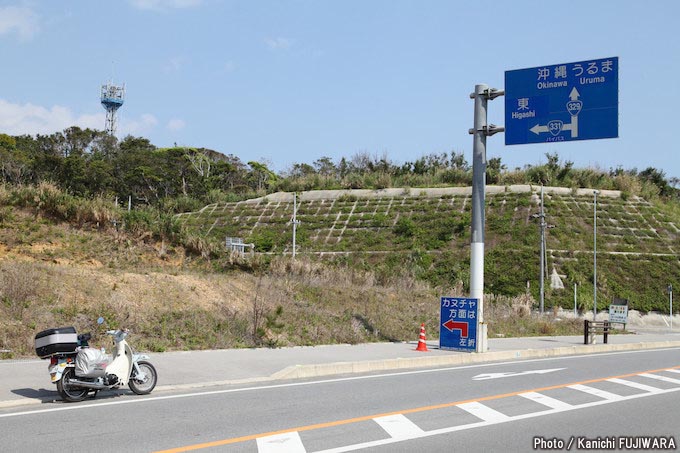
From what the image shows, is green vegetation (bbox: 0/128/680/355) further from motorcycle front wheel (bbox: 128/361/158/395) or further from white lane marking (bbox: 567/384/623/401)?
white lane marking (bbox: 567/384/623/401)

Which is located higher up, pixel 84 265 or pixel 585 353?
pixel 84 265

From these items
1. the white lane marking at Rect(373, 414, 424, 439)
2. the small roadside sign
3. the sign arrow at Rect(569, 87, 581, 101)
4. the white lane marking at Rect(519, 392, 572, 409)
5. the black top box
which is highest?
the sign arrow at Rect(569, 87, 581, 101)

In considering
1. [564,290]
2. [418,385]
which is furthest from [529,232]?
[418,385]

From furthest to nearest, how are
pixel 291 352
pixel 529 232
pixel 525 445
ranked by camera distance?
pixel 529 232 → pixel 291 352 → pixel 525 445

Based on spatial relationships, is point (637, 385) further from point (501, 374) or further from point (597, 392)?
point (501, 374)

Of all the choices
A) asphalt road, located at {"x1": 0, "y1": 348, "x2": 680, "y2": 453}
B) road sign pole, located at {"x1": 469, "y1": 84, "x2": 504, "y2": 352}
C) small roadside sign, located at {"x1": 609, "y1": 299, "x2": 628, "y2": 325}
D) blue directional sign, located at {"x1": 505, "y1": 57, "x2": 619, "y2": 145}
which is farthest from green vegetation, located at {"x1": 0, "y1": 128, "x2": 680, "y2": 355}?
blue directional sign, located at {"x1": 505, "y1": 57, "x2": 619, "y2": 145}

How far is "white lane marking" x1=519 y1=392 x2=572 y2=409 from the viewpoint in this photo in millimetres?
10359

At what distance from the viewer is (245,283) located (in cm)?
2220

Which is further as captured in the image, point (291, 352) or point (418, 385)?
point (291, 352)

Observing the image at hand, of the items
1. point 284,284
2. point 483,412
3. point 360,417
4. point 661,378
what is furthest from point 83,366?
point 284,284

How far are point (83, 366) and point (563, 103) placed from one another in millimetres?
13931

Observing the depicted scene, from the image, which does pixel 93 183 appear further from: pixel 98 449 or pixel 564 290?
pixel 98 449

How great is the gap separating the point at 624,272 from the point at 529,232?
25.0 feet

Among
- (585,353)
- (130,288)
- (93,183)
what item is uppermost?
(93,183)
